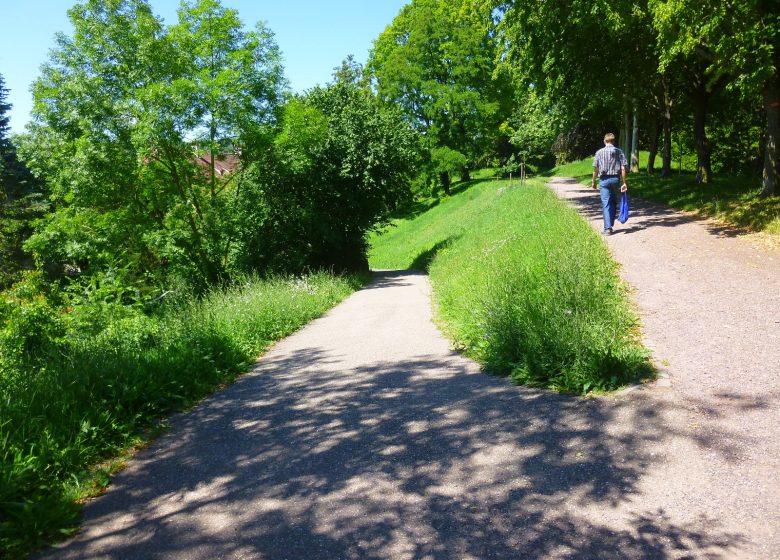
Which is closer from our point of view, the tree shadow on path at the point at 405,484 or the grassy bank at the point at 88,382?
the tree shadow on path at the point at 405,484

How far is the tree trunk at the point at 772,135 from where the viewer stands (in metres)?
12.2

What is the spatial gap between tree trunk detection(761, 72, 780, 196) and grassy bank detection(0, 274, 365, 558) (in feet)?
36.6

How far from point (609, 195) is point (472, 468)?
8.65 meters

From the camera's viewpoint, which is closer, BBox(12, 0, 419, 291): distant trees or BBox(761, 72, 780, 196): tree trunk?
BBox(761, 72, 780, 196): tree trunk

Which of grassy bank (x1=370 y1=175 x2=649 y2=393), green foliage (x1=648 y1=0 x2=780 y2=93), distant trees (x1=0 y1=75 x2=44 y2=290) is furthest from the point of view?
distant trees (x1=0 y1=75 x2=44 y2=290)

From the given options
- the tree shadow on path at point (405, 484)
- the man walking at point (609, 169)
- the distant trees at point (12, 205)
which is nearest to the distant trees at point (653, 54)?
the man walking at point (609, 169)

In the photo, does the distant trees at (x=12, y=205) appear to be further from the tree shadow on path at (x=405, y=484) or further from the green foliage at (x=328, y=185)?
the tree shadow on path at (x=405, y=484)

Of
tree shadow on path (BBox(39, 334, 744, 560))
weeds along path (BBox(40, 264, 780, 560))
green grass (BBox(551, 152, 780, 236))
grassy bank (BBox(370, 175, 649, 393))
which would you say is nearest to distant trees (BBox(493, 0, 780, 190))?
green grass (BBox(551, 152, 780, 236))

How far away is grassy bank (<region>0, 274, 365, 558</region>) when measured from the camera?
3.62 meters

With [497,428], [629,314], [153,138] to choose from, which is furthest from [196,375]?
[153,138]

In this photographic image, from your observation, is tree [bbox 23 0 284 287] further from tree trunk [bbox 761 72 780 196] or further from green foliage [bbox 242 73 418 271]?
tree trunk [bbox 761 72 780 196]

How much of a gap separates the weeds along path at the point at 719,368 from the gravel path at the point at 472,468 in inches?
0.6

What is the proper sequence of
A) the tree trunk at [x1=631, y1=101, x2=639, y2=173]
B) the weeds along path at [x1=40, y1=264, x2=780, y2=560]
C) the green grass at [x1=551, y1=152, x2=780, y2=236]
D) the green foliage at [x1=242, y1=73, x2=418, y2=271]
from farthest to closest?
the tree trunk at [x1=631, y1=101, x2=639, y2=173]
the green foliage at [x1=242, y1=73, x2=418, y2=271]
the green grass at [x1=551, y1=152, x2=780, y2=236]
the weeds along path at [x1=40, y1=264, x2=780, y2=560]

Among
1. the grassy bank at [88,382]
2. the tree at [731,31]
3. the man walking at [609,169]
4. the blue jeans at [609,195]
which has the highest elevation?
the tree at [731,31]
